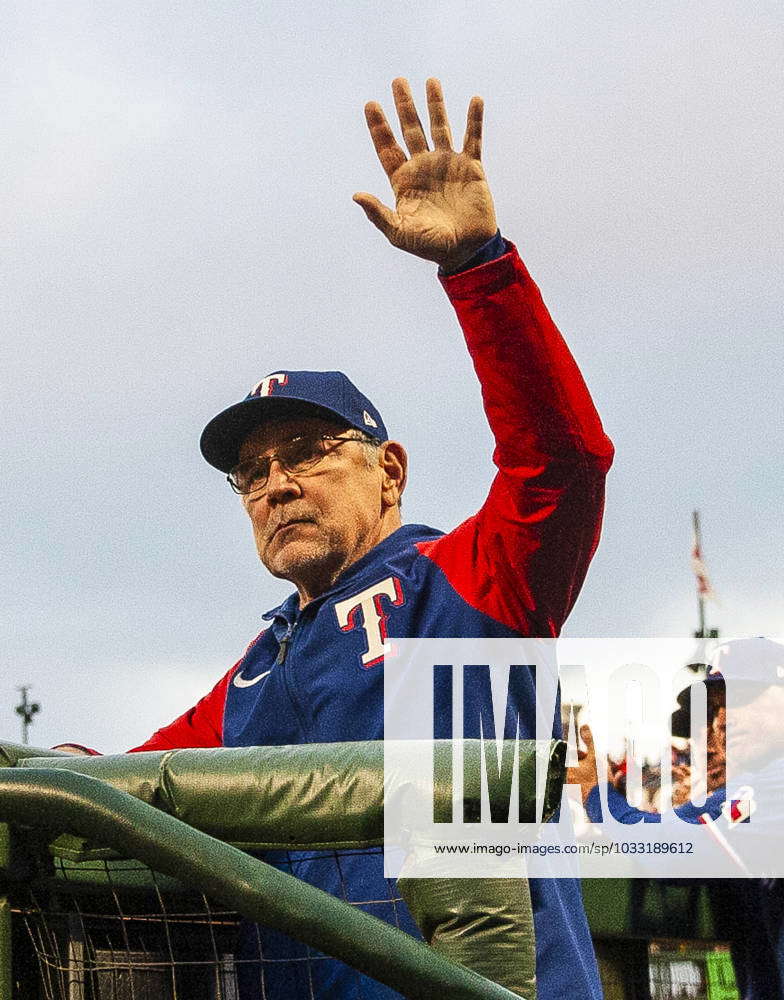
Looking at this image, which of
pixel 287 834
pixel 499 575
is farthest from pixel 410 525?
Answer: pixel 287 834

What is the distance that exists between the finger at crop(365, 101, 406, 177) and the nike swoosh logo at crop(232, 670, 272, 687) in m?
1.21

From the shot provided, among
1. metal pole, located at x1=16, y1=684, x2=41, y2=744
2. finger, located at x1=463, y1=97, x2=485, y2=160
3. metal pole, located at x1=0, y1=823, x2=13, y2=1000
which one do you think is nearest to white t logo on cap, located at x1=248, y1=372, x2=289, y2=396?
finger, located at x1=463, y1=97, x2=485, y2=160

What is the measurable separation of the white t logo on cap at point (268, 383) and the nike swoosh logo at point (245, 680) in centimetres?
69

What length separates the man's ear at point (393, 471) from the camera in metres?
3.85

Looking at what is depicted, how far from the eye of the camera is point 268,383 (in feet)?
12.3

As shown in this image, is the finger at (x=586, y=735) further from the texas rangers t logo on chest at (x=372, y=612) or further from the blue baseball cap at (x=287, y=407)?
the texas rangers t logo on chest at (x=372, y=612)

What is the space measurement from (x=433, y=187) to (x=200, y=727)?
4.90ft

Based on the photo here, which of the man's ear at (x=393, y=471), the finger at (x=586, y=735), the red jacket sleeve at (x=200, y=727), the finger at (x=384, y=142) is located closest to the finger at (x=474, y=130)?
the finger at (x=384, y=142)

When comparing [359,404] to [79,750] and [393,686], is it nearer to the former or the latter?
[393,686]

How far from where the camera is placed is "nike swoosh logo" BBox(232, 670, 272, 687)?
3.60 m

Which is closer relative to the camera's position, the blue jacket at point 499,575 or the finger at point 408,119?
the blue jacket at point 499,575

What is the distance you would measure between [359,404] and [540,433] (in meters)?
0.80

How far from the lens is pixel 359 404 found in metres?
3.83

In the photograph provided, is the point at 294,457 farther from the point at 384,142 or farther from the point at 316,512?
the point at 384,142
